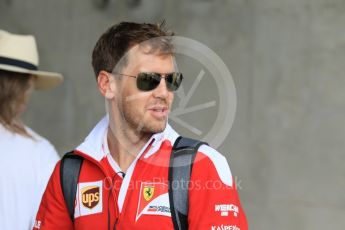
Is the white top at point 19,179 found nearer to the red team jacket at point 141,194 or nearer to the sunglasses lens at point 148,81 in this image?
the red team jacket at point 141,194

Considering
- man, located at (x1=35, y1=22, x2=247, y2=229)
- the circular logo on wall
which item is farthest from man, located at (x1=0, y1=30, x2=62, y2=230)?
the circular logo on wall

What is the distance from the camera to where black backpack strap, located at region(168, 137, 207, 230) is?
2523mm

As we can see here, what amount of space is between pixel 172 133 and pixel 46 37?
372 cm

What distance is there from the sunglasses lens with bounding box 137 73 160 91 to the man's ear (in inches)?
7.6

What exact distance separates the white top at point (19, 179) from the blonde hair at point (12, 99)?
1.5 inches

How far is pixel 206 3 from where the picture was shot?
557 cm

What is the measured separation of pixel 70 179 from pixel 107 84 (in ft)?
1.51

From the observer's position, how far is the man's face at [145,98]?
2777mm

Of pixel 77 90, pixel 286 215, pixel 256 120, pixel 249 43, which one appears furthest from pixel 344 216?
pixel 77 90

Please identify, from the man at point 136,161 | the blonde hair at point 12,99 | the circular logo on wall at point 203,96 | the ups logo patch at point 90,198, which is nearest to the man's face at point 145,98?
the man at point 136,161

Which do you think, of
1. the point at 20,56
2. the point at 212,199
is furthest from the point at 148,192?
the point at 20,56

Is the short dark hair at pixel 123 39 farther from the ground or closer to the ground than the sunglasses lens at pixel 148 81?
farther from the ground

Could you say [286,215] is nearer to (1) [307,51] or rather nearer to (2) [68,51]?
(1) [307,51]

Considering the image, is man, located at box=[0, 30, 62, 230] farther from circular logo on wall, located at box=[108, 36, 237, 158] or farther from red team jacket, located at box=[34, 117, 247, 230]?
circular logo on wall, located at box=[108, 36, 237, 158]
